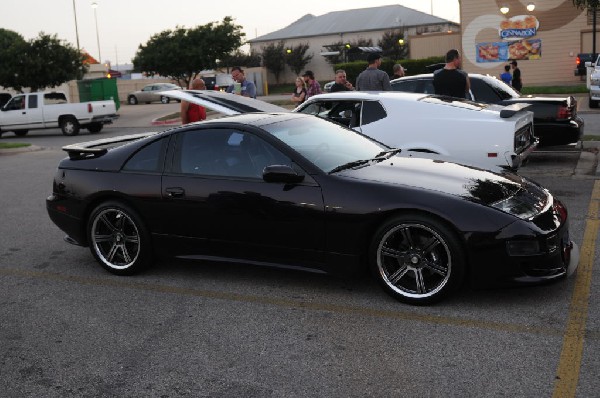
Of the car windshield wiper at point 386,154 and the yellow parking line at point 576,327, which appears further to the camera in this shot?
the car windshield wiper at point 386,154

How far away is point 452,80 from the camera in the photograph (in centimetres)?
1021

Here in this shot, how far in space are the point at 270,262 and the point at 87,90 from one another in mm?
30579

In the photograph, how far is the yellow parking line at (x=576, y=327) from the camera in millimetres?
3660

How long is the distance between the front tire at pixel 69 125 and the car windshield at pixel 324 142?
67.4 feet

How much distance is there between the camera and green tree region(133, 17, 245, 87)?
50.7 metres

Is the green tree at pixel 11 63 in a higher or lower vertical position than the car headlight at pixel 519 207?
higher

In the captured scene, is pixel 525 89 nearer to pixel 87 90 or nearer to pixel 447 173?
pixel 87 90

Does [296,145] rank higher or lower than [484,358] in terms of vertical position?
higher

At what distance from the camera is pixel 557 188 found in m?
9.27

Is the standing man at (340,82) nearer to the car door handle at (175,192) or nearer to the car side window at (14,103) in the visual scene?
the car door handle at (175,192)

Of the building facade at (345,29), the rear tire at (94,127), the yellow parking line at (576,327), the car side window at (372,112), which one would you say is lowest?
the yellow parking line at (576,327)

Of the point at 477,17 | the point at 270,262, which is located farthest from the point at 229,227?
the point at 477,17

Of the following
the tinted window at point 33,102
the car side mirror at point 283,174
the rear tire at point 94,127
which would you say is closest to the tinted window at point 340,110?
the car side mirror at point 283,174

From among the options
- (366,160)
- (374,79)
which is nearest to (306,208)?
(366,160)
